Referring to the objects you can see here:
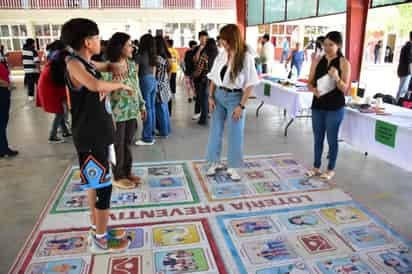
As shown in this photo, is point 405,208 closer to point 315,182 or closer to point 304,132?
point 315,182

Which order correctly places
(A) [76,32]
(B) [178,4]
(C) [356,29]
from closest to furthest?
(A) [76,32], (C) [356,29], (B) [178,4]

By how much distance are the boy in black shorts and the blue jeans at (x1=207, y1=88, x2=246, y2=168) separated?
125 centimetres

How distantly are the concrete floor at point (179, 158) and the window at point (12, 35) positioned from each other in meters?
14.1

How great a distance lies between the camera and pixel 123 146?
303 cm

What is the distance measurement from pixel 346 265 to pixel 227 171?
156cm

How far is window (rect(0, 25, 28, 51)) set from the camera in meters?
17.6

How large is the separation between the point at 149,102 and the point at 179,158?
862 millimetres

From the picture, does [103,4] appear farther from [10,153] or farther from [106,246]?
[106,246]

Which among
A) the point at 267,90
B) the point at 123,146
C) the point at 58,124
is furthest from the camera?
the point at 267,90

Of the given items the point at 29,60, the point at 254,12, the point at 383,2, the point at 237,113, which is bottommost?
the point at 237,113

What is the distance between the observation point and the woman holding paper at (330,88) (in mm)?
2998

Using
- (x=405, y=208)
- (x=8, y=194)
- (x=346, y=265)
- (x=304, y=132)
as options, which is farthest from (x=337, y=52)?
(x=8, y=194)

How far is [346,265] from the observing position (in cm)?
208

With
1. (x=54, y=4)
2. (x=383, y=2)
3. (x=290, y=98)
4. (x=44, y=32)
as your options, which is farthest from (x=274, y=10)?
(x=44, y=32)
